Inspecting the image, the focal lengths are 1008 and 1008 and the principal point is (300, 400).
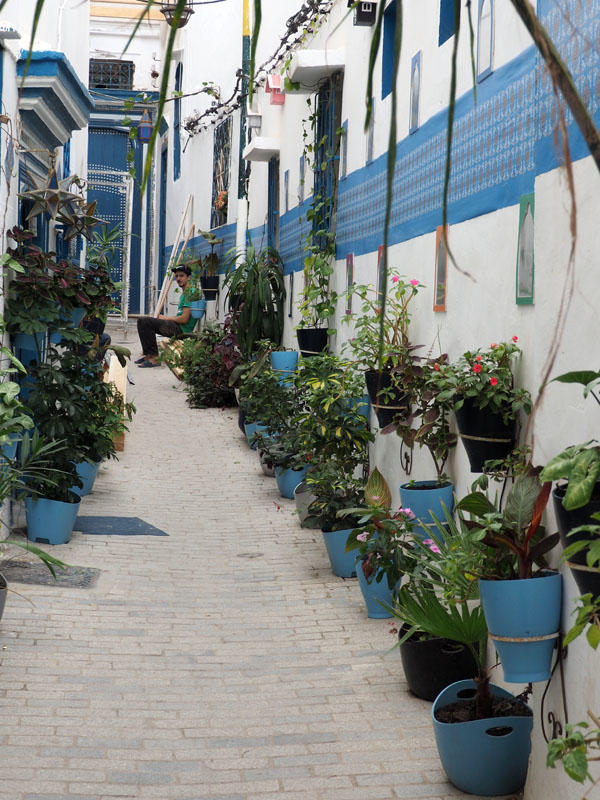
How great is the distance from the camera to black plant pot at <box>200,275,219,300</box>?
15.1m

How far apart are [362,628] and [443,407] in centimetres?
141

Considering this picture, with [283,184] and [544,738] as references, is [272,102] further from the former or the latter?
[544,738]

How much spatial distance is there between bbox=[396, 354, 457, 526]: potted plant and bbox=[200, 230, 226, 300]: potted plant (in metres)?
9.78

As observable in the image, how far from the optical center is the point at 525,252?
436 cm

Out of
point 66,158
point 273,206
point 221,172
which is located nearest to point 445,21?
point 66,158

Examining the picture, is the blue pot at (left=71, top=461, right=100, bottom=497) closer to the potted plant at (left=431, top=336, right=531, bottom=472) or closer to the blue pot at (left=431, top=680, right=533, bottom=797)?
the potted plant at (left=431, top=336, right=531, bottom=472)

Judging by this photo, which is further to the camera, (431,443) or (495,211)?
(431,443)

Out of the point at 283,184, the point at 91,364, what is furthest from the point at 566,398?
the point at 283,184

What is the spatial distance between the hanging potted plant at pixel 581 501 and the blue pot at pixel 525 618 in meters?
0.51

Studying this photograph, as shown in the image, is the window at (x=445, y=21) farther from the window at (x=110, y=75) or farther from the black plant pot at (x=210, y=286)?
the window at (x=110, y=75)

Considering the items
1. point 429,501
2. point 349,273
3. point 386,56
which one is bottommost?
point 429,501

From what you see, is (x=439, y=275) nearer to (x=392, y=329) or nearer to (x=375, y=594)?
(x=392, y=329)

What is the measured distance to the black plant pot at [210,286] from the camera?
15062mm

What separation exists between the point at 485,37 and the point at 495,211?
948mm
